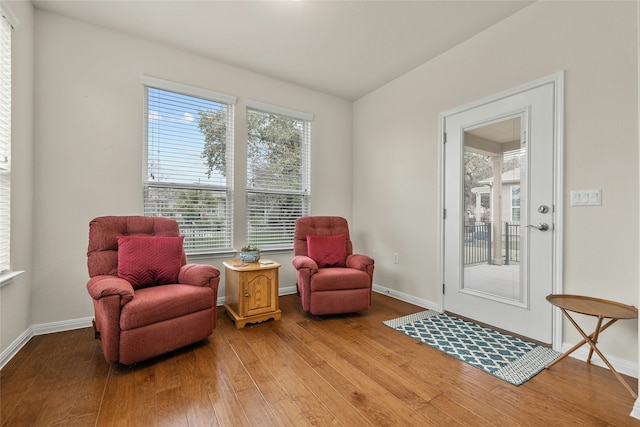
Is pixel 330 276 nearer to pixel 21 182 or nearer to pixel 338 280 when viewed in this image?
pixel 338 280

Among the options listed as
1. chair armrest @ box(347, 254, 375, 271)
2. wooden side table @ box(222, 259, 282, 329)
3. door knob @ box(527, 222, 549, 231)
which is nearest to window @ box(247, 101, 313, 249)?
wooden side table @ box(222, 259, 282, 329)

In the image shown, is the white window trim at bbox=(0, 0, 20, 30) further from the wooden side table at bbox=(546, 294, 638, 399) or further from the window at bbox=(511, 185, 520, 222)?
the wooden side table at bbox=(546, 294, 638, 399)

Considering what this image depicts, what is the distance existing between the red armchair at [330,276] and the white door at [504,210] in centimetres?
92

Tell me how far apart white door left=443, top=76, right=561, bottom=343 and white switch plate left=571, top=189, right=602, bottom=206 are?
0.36ft

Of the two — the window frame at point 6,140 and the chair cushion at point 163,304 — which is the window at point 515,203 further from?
the window frame at point 6,140

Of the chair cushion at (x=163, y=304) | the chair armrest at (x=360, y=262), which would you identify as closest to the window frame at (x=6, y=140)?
the chair cushion at (x=163, y=304)

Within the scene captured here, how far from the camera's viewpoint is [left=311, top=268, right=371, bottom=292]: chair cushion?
276 centimetres

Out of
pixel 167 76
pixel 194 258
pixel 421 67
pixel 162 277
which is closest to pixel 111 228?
pixel 162 277

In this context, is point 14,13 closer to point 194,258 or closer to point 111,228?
point 111,228

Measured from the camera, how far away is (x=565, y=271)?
84.4 inches

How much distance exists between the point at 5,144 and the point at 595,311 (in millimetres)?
4030

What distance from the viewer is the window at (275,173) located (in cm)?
348

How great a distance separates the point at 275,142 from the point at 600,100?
9.96 ft

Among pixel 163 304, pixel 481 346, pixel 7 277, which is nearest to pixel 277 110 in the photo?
pixel 163 304
